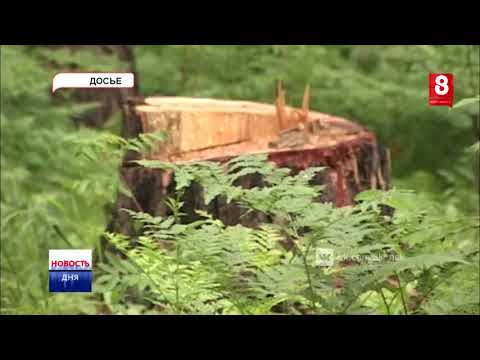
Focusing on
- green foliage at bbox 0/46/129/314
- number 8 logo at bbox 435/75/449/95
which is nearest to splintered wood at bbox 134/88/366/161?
green foliage at bbox 0/46/129/314

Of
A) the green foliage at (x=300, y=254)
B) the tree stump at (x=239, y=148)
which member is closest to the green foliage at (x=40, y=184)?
the tree stump at (x=239, y=148)

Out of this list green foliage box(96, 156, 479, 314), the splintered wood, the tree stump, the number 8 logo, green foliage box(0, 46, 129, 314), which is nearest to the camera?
green foliage box(96, 156, 479, 314)

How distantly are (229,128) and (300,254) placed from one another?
1585mm

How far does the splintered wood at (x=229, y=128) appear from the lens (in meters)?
5.23

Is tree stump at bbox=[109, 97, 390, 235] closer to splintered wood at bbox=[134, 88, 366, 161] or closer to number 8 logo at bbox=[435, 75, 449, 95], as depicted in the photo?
splintered wood at bbox=[134, 88, 366, 161]

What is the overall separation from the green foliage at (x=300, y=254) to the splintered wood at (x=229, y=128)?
89cm

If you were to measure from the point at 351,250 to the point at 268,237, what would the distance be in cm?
57

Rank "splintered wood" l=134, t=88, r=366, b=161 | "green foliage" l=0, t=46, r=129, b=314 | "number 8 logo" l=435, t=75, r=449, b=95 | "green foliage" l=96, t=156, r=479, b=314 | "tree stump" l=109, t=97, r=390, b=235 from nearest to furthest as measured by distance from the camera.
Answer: "green foliage" l=96, t=156, r=479, b=314 → "number 8 logo" l=435, t=75, r=449, b=95 → "tree stump" l=109, t=97, r=390, b=235 → "splintered wood" l=134, t=88, r=366, b=161 → "green foliage" l=0, t=46, r=129, b=314

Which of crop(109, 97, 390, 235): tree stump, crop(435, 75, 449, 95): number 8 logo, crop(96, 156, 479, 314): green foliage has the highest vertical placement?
crop(435, 75, 449, 95): number 8 logo

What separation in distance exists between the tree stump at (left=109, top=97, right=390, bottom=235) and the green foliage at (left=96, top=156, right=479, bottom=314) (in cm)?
59

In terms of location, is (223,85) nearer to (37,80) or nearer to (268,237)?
(37,80)

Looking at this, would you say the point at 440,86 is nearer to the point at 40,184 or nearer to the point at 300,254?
the point at 300,254

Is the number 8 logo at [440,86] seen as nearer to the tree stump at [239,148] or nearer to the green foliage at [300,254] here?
the green foliage at [300,254]

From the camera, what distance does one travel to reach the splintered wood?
5227mm
